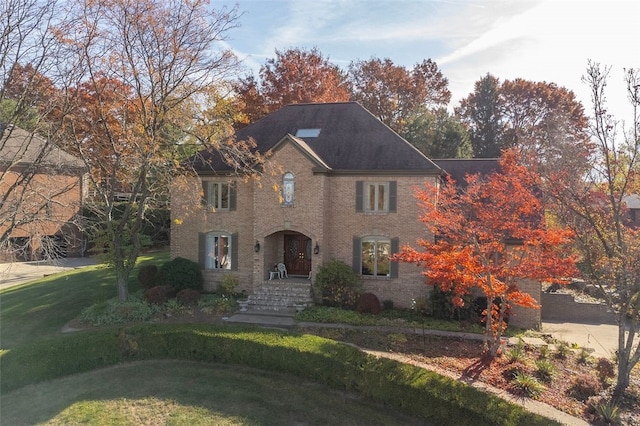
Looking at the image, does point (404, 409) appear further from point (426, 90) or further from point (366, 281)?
point (426, 90)

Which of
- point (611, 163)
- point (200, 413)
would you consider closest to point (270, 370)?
point (200, 413)

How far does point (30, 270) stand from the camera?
95.3ft

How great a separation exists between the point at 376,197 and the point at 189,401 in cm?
1157

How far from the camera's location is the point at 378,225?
60.5 ft

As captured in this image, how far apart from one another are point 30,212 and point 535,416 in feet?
48.3

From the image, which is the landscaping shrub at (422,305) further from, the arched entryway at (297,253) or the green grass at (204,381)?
the green grass at (204,381)

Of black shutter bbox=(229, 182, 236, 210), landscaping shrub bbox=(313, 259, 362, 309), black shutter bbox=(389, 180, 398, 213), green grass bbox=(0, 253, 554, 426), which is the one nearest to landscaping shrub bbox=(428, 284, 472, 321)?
landscaping shrub bbox=(313, 259, 362, 309)

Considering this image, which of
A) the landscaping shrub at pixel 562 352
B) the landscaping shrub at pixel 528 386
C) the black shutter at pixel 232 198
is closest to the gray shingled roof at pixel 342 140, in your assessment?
the black shutter at pixel 232 198

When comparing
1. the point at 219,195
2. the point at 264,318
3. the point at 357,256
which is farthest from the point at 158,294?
the point at 357,256

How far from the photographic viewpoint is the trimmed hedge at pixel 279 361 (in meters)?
8.71

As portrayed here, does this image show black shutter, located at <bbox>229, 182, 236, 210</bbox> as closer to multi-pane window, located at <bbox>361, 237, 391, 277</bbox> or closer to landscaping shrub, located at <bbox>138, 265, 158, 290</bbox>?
landscaping shrub, located at <bbox>138, 265, 158, 290</bbox>

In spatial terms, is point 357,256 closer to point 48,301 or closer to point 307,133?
point 307,133

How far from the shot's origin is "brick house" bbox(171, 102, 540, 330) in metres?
18.2

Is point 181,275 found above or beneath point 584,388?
above
